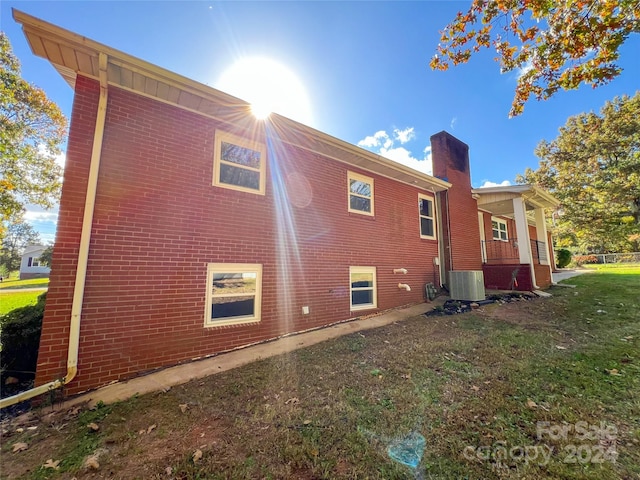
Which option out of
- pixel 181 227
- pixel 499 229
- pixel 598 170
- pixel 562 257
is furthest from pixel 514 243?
pixel 181 227

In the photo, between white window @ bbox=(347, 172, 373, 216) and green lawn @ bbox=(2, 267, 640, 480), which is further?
white window @ bbox=(347, 172, 373, 216)

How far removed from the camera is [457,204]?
37.2ft

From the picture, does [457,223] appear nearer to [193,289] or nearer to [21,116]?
[193,289]

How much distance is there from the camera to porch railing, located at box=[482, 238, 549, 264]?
13.1 metres

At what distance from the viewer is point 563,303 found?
8477mm

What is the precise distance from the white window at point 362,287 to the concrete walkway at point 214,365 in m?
0.63

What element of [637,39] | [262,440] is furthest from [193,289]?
[637,39]

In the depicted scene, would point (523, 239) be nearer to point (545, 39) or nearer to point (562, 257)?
point (545, 39)

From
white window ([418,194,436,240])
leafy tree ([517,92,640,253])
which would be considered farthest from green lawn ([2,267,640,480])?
leafy tree ([517,92,640,253])

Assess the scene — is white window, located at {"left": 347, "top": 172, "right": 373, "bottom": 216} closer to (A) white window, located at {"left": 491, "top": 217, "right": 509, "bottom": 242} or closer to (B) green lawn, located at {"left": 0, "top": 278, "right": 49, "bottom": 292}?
(A) white window, located at {"left": 491, "top": 217, "right": 509, "bottom": 242}

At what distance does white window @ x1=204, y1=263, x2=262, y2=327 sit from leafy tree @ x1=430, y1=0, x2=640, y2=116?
544 centimetres

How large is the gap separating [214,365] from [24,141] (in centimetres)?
1699

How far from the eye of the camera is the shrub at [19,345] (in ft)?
14.5

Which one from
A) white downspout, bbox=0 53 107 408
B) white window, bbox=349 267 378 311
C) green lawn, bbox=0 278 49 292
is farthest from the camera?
green lawn, bbox=0 278 49 292
